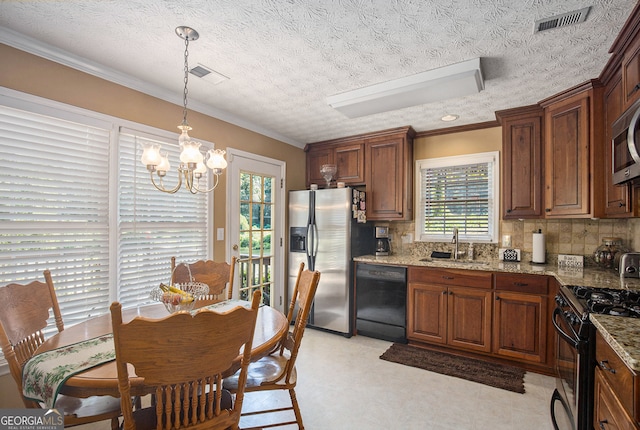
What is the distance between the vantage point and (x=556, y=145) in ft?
9.09

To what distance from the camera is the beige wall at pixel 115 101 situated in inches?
77.5

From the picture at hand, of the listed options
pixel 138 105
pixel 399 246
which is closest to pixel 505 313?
pixel 399 246

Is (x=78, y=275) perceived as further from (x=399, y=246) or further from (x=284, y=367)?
(x=399, y=246)

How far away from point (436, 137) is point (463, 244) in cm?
132

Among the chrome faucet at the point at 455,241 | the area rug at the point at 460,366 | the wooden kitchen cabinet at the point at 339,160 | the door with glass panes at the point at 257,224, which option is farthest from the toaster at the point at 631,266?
the door with glass panes at the point at 257,224

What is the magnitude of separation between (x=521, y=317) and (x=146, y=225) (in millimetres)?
3355

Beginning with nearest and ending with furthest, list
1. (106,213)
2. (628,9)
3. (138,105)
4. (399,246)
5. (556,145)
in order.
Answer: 1. (628,9)
2. (106,213)
3. (138,105)
4. (556,145)
5. (399,246)

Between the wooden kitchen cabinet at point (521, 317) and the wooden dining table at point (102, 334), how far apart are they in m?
2.20

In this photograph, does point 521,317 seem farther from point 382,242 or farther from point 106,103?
point 106,103

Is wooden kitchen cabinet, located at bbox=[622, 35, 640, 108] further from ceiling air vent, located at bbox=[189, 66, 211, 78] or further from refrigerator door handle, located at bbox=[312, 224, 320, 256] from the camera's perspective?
refrigerator door handle, located at bbox=[312, 224, 320, 256]

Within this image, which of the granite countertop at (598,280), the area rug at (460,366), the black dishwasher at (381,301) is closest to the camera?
the granite countertop at (598,280)

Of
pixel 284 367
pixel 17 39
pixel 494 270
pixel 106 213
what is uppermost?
pixel 17 39

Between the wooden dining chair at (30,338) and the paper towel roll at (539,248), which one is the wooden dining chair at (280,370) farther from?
the paper towel roll at (539,248)

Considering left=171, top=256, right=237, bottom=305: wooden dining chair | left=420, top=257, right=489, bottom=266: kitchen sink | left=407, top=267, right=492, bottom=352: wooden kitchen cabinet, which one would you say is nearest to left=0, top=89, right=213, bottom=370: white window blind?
left=171, top=256, right=237, bottom=305: wooden dining chair
